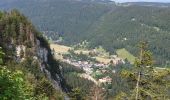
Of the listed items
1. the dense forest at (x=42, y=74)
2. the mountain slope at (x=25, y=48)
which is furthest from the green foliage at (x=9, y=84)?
the mountain slope at (x=25, y=48)

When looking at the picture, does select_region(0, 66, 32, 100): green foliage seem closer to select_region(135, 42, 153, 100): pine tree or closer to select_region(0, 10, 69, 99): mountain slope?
select_region(135, 42, 153, 100): pine tree

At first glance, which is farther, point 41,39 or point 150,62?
point 41,39

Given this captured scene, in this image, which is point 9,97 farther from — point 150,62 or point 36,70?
point 36,70

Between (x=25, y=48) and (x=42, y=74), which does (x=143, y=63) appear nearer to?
(x=42, y=74)

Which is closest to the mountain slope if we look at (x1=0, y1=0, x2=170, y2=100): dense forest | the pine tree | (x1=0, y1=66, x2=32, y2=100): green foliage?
(x1=0, y1=0, x2=170, y2=100): dense forest

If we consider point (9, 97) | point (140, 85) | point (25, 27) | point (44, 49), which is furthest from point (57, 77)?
point (9, 97)

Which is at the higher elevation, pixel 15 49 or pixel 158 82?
pixel 158 82

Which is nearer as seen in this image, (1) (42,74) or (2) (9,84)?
(2) (9,84)

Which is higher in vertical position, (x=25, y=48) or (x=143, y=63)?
(x=143, y=63)

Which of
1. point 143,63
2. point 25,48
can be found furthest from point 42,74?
point 143,63

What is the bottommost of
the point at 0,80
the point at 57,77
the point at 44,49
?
the point at 57,77

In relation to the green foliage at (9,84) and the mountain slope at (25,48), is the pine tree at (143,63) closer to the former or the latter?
the green foliage at (9,84)
